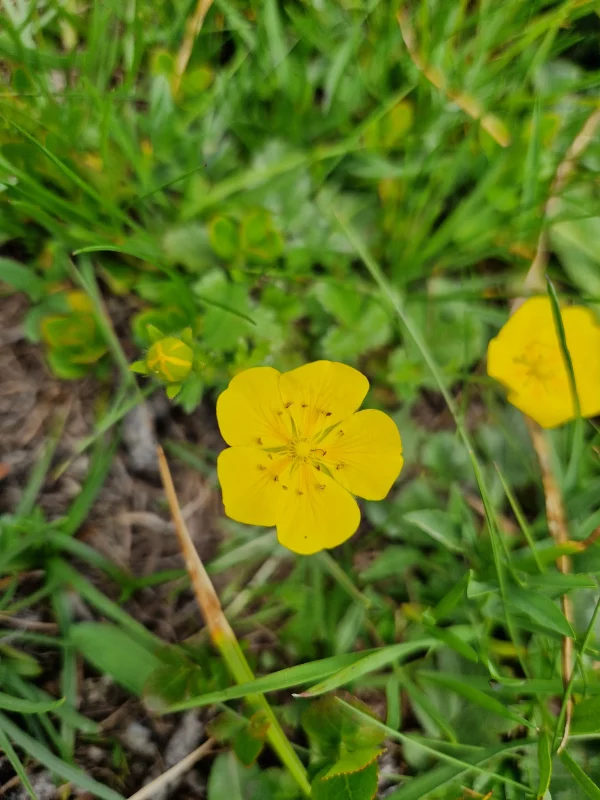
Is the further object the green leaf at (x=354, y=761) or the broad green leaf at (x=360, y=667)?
the green leaf at (x=354, y=761)

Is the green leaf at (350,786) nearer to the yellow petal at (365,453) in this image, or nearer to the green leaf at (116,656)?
the green leaf at (116,656)

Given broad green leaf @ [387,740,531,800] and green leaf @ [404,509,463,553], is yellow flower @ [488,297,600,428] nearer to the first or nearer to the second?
green leaf @ [404,509,463,553]

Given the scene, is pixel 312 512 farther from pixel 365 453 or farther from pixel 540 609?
pixel 540 609

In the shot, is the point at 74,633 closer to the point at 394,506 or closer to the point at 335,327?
the point at 394,506

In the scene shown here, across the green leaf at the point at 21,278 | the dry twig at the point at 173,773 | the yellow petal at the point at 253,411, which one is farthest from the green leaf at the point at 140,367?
the dry twig at the point at 173,773

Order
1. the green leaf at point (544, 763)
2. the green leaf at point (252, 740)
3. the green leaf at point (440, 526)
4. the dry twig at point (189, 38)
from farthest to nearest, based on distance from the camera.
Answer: the dry twig at point (189, 38), the green leaf at point (440, 526), the green leaf at point (252, 740), the green leaf at point (544, 763)

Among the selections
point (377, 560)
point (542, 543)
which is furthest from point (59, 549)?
point (542, 543)
